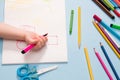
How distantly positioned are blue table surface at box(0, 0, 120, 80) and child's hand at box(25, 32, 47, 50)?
6 cm

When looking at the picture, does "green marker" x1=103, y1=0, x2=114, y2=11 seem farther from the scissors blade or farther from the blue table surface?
the scissors blade

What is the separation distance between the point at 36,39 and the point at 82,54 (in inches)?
5.8

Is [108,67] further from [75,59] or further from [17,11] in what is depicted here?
[17,11]

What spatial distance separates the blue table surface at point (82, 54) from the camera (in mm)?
650

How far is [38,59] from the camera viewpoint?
0.66m

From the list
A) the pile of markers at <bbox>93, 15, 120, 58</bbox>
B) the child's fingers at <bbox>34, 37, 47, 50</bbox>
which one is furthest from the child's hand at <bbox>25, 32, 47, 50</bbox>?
the pile of markers at <bbox>93, 15, 120, 58</bbox>

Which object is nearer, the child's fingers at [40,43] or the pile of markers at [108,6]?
the child's fingers at [40,43]

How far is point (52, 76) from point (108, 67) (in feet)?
0.56

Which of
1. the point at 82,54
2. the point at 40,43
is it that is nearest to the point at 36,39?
the point at 40,43

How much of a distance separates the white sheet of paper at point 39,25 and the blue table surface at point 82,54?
0.02 m

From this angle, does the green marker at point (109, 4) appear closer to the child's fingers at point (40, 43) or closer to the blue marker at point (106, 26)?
the blue marker at point (106, 26)

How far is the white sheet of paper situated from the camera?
2.17ft

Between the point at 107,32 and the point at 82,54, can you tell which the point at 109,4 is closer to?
the point at 107,32

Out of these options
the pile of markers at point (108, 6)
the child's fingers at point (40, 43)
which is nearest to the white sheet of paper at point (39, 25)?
the child's fingers at point (40, 43)
